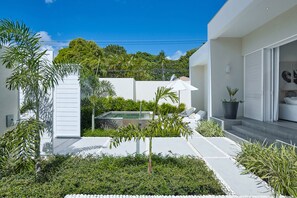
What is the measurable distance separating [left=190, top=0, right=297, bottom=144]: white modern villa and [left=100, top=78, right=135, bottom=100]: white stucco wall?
28.0 feet

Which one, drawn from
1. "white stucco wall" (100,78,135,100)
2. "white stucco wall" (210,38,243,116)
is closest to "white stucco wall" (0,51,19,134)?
"white stucco wall" (210,38,243,116)

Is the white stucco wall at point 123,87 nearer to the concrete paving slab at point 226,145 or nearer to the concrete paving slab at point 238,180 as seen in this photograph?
the concrete paving slab at point 226,145

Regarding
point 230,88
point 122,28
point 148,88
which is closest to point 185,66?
point 122,28

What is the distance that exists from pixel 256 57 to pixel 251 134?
11.6 ft

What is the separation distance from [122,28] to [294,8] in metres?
21.8

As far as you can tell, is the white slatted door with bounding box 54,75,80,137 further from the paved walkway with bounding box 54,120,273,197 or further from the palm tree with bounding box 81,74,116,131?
the palm tree with bounding box 81,74,116,131

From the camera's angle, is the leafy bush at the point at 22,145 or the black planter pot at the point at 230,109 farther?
the black planter pot at the point at 230,109

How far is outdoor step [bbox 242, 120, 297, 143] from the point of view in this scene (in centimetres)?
641

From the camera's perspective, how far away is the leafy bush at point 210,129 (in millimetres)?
9227

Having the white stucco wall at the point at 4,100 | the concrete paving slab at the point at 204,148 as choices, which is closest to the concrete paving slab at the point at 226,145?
the concrete paving slab at the point at 204,148

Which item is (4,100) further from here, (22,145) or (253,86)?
(253,86)

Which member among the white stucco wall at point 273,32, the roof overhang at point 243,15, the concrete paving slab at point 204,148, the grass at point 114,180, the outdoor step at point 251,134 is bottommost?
the concrete paving slab at point 204,148

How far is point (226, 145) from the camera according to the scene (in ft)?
25.2

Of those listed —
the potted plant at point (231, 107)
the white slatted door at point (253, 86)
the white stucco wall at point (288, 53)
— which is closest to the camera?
the white slatted door at point (253, 86)
